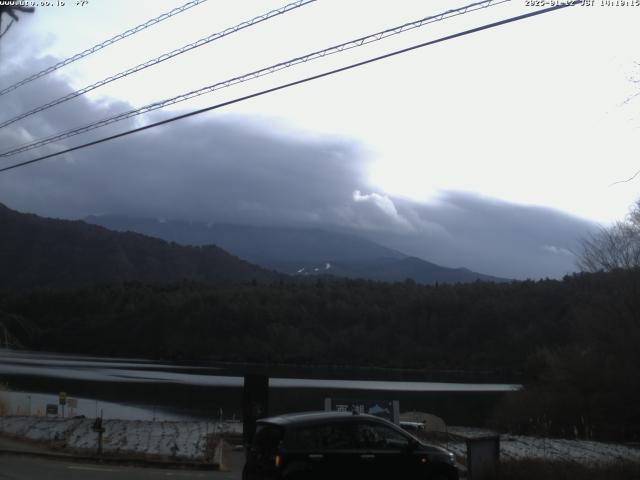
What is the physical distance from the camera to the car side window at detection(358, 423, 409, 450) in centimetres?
1213

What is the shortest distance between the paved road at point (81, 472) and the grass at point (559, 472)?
6138mm

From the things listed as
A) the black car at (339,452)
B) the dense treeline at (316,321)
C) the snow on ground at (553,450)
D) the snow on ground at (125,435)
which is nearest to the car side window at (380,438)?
the black car at (339,452)

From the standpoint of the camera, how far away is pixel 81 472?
1623cm

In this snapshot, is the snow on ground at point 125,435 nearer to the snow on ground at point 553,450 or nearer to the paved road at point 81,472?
the paved road at point 81,472

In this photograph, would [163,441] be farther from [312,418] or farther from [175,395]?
[175,395]

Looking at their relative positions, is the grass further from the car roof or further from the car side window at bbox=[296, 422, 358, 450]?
the car side window at bbox=[296, 422, 358, 450]

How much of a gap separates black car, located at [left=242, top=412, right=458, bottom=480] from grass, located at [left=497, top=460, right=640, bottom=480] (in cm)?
204

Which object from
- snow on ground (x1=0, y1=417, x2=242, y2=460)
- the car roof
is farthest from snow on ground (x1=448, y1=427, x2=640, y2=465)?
the car roof

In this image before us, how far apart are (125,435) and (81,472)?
6.58 metres

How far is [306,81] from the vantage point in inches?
557

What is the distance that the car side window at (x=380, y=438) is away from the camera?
1213 cm

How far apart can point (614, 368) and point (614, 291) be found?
18.1 ft

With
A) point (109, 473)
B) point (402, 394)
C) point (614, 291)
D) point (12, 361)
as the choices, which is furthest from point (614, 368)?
point (12, 361)

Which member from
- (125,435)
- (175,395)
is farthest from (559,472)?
(175,395)
